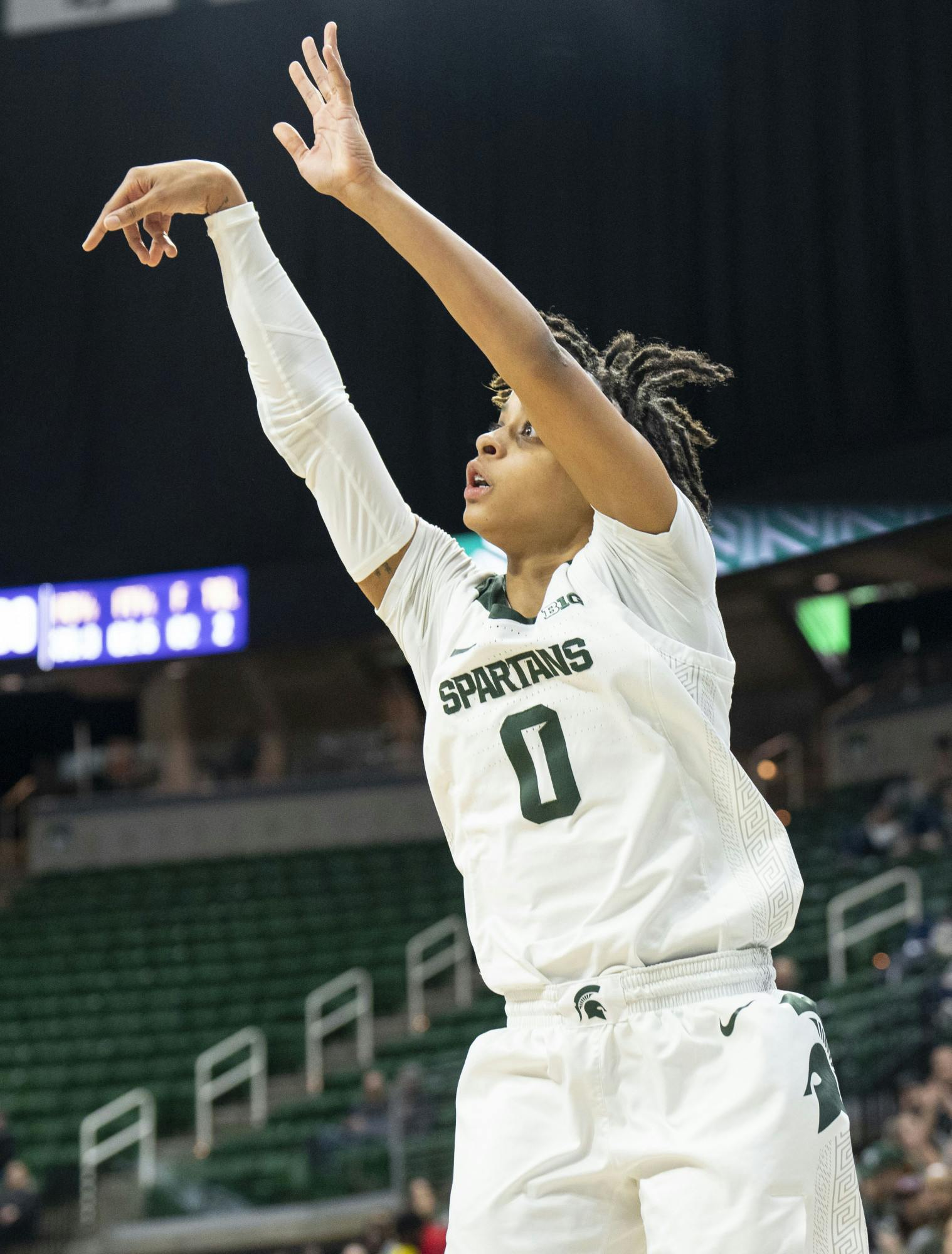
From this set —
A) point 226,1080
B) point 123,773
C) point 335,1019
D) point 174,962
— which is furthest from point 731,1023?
point 123,773

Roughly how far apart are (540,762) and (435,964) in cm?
1101

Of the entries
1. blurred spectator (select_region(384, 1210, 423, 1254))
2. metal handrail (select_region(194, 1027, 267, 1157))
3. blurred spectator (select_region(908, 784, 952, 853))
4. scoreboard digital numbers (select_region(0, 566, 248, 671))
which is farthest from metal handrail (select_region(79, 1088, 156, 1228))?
blurred spectator (select_region(908, 784, 952, 853))

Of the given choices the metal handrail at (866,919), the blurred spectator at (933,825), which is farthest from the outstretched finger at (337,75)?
the blurred spectator at (933,825)

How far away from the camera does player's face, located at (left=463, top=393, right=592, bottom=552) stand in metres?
2.32

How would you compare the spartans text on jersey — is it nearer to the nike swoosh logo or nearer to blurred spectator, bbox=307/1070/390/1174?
the nike swoosh logo

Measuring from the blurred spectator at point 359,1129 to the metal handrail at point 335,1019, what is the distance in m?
1.53

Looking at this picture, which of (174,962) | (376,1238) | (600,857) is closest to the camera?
(600,857)

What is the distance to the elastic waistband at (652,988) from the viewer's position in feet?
6.58

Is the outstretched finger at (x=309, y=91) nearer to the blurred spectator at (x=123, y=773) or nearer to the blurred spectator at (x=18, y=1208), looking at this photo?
the blurred spectator at (x=18, y=1208)

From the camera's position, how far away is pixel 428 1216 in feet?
26.9

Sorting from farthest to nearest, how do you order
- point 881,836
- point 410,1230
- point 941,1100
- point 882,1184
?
point 881,836 → point 410,1230 → point 941,1100 → point 882,1184

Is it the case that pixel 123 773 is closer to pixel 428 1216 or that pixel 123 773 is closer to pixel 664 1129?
pixel 428 1216

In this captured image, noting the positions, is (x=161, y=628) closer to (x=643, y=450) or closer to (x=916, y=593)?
(x=916, y=593)

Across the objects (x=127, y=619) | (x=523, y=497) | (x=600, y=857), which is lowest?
(x=600, y=857)
